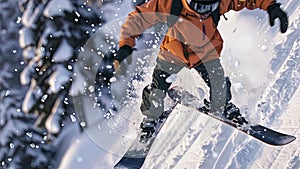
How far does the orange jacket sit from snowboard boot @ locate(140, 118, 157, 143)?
390 millimetres

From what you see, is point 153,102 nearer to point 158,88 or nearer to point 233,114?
point 158,88

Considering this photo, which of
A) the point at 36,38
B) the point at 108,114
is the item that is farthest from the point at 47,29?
the point at 108,114

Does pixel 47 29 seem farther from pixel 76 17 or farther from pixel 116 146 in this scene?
pixel 116 146

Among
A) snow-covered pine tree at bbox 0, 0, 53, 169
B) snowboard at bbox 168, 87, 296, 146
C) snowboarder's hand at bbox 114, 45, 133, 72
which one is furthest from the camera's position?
snow-covered pine tree at bbox 0, 0, 53, 169

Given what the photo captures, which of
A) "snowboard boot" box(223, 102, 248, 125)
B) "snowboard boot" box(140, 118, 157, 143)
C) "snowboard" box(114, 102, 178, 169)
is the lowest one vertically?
"snowboard" box(114, 102, 178, 169)

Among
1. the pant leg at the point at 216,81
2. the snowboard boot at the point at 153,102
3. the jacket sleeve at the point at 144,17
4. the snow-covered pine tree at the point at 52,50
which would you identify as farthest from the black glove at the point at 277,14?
the snow-covered pine tree at the point at 52,50

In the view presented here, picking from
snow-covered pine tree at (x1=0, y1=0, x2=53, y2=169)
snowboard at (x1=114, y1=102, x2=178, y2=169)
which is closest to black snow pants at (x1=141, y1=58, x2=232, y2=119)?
snowboard at (x1=114, y1=102, x2=178, y2=169)

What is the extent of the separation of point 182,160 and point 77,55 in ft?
3.89

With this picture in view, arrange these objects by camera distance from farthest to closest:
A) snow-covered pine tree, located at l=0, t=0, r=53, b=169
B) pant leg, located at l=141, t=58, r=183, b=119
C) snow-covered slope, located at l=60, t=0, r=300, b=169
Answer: snow-covered pine tree, located at l=0, t=0, r=53, b=169 → snow-covered slope, located at l=60, t=0, r=300, b=169 → pant leg, located at l=141, t=58, r=183, b=119

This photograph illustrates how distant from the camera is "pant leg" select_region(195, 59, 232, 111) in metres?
2.01

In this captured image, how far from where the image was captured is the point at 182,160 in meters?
2.37

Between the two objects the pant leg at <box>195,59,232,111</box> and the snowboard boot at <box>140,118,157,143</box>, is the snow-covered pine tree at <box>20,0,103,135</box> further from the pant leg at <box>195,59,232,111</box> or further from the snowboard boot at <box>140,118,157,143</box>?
the pant leg at <box>195,59,232,111</box>

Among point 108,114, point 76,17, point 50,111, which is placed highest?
point 76,17

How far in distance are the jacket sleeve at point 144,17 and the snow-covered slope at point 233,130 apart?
33.4 inches
